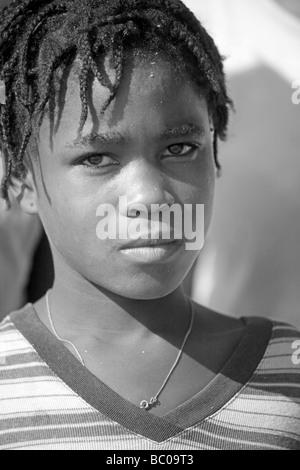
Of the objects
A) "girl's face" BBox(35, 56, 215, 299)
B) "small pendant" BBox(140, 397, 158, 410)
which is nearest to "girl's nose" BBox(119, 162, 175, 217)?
"girl's face" BBox(35, 56, 215, 299)

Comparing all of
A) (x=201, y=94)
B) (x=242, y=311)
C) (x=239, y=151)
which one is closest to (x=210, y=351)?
(x=201, y=94)

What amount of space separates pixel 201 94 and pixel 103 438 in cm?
69

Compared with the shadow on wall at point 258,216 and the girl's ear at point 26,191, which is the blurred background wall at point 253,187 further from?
the girl's ear at point 26,191

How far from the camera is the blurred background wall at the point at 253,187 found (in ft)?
8.19

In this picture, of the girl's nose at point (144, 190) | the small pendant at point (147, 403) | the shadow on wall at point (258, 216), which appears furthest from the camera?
the shadow on wall at point (258, 216)

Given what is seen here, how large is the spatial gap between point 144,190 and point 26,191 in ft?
1.10

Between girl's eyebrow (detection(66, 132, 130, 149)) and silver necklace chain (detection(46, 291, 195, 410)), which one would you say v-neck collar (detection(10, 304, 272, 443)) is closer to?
silver necklace chain (detection(46, 291, 195, 410))

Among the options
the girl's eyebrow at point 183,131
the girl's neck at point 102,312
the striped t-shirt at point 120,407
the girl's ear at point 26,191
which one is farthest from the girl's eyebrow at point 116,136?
the striped t-shirt at point 120,407

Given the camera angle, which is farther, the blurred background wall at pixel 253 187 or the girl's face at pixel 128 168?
the blurred background wall at pixel 253 187

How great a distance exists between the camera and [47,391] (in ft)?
5.22

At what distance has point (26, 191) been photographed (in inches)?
67.9

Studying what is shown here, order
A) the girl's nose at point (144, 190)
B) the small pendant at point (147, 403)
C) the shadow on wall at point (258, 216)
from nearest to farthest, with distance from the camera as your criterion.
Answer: the girl's nose at point (144, 190) < the small pendant at point (147, 403) < the shadow on wall at point (258, 216)

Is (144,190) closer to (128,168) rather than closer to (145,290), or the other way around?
(128,168)

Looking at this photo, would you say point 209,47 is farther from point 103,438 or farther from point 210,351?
point 103,438
